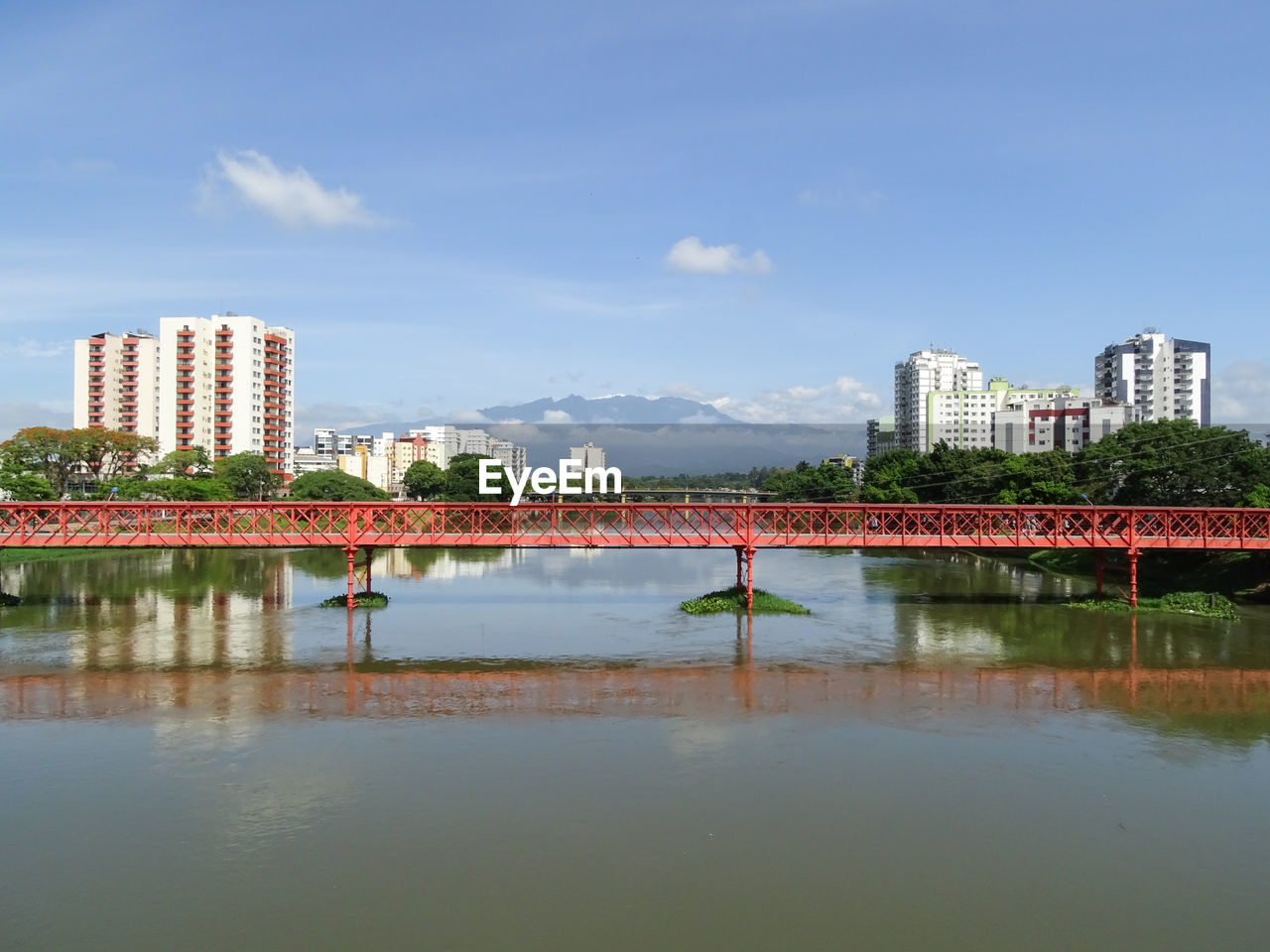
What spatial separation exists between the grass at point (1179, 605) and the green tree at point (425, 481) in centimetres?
8546

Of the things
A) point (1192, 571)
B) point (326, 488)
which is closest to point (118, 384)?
point (326, 488)

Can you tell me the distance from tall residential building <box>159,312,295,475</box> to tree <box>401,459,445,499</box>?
16923 millimetres

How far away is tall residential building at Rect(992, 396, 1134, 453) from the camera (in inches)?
4882

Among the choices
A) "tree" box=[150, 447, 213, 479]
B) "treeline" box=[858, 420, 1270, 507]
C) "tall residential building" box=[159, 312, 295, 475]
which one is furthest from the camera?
"tall residential building" box=[159, 312, 295, 475]

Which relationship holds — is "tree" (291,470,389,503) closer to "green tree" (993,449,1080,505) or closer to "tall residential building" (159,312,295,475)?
"tall residential building" (159,312,295,475)

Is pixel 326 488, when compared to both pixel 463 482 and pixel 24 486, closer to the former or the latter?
pixel 463 482

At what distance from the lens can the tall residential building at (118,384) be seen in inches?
4422

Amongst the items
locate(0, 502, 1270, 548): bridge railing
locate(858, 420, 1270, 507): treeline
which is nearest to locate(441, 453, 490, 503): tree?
locate(858, 420, 1270, 507): treeline

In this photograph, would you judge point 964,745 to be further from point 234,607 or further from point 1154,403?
point 1154,403

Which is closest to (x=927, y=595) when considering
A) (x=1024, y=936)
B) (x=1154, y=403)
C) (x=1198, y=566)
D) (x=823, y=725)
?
(x=1198, y=566)

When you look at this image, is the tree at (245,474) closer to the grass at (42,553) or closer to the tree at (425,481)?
the tree at (425,481)

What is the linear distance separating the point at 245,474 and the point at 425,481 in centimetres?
2693

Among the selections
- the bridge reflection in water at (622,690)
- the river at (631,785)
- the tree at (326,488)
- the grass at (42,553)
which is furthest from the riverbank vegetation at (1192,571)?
the tree at (326,488)

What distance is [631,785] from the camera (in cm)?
1992
